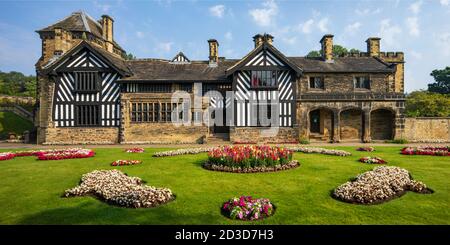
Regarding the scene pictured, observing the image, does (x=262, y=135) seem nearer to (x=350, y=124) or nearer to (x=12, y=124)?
(x=350, y=124)

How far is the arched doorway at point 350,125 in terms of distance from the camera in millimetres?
26734

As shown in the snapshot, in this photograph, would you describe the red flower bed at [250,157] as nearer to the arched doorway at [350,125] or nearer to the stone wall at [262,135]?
the stone wall at [262,135]

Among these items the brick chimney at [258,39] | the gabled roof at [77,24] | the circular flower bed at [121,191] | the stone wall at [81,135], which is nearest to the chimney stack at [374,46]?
the brick chimney at [258,39]

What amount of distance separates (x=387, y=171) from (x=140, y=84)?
22414mm

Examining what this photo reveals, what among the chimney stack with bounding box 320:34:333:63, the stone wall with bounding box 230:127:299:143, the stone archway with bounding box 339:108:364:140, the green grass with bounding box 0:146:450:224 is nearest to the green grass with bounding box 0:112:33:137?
the green grass with bounding box 0:146:450:224

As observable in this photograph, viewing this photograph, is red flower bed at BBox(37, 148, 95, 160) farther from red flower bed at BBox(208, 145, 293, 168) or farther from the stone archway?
the stone archway

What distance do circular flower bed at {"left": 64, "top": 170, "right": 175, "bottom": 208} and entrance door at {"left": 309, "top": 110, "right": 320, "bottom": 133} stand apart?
22660 millimetres

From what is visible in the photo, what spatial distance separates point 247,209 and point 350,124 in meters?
24.6

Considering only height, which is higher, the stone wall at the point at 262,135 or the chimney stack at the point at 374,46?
A: the chimney stack at the point at 374,46

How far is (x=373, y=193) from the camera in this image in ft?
24.1

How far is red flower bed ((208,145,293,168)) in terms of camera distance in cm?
1134

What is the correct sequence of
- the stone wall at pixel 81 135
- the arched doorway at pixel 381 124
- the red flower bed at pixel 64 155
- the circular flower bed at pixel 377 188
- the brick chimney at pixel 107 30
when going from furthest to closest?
the brick chimney at pixel 107 30, the arched doorway at pixel 381 124, the stone wall at pixel 81 135, the red flower bed at pixel 64 155, the circular flower bed at pixel 377 188
